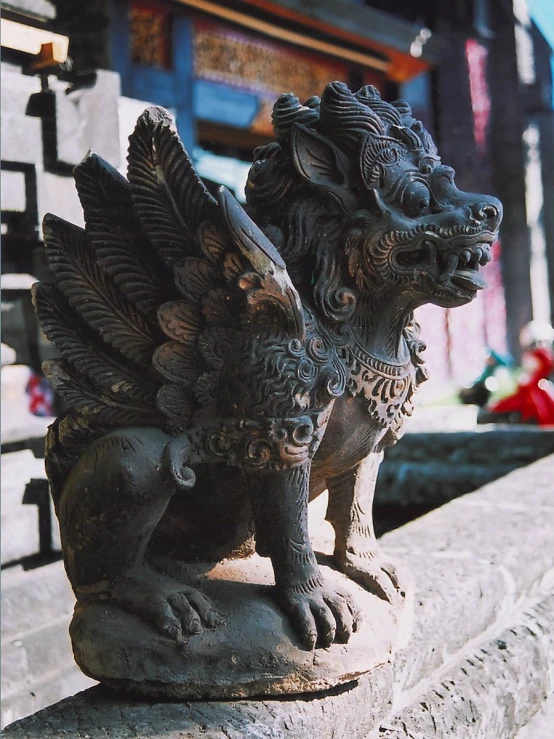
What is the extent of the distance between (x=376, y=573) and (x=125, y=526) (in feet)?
1.43

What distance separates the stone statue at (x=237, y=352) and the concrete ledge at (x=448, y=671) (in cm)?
5

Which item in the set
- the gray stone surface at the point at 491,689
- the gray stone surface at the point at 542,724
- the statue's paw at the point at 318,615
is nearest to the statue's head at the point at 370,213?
the statue's paw at the point at 318,615

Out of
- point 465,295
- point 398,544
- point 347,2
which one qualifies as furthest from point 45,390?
point 347,2

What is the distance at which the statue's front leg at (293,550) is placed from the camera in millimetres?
1182

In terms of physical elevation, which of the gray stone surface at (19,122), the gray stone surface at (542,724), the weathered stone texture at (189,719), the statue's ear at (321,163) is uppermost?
the gray stone surface at (19,122)

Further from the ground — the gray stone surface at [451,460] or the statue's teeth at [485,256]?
the statue's teeth at [485,256]

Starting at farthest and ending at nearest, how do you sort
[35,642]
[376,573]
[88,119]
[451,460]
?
[451,460] < [88,119] < [35,642] < [376,573]

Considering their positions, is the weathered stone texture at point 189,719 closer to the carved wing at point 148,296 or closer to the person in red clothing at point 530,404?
the carved wing at point 148,296

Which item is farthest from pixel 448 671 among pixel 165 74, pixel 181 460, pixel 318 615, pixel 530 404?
pixel 530 404

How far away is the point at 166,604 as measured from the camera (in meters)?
1.16

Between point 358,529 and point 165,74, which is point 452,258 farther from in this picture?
point 165,74

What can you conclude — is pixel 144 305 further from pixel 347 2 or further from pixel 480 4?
pixel 480 4

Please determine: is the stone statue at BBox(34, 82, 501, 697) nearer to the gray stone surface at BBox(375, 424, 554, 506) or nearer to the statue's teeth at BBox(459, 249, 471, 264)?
the statue's teeth at BBox(459, 249, 471, 264)

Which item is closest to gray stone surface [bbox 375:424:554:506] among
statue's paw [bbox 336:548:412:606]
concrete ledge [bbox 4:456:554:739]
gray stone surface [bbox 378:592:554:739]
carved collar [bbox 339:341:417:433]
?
concrete ledge [bbox 4:456:554:739]
